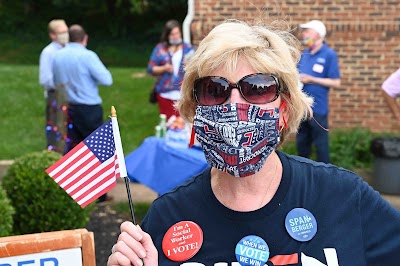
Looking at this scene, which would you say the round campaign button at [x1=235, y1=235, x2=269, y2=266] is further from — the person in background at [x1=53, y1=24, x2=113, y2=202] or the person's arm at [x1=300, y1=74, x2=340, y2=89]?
the person in background at [x1=53, y1=24, x2=113, y2=202]

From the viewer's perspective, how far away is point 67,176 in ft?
10.5

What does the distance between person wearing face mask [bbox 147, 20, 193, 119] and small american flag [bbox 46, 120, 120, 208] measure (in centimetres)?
657

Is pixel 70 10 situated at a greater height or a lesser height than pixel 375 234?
lesser

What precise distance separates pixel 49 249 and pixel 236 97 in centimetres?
164

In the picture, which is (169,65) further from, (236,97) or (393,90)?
(236,97)

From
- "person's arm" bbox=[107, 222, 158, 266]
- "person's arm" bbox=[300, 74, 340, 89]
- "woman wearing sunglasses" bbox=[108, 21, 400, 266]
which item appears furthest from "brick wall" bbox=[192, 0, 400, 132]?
"person's arm" bbox=[107, 222, 158, 266]

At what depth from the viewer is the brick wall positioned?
10281mm

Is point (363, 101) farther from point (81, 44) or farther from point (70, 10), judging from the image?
point (70, 10)

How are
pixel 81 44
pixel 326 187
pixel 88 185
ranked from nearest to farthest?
pixel 326 187, pixel 88 185, pixel 81 44

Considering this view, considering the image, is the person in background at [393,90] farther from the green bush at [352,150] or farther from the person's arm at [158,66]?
the person's arm at [158,66]

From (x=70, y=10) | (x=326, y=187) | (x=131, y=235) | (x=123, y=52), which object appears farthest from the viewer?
(x=70, y=10)

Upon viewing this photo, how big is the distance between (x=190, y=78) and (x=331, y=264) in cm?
72

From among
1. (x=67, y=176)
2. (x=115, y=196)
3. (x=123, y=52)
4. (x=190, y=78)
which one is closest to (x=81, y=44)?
(x=115, y=196)

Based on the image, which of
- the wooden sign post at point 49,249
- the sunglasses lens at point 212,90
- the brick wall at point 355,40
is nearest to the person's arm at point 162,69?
the brick wall at point 355,40
